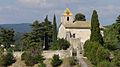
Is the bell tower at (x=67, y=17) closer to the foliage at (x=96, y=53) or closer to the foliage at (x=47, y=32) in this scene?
the foliage at (x=47, y=32)

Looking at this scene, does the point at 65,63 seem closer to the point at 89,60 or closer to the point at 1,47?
the point at 89,60

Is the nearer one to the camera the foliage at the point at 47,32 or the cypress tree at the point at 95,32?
the cypress tree at the point at 95,32

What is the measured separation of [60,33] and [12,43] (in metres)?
10.5

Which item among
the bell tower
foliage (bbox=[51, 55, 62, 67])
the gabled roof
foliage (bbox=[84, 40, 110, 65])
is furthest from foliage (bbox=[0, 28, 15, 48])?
foliage (bbox=[84, 40, 110, 65])

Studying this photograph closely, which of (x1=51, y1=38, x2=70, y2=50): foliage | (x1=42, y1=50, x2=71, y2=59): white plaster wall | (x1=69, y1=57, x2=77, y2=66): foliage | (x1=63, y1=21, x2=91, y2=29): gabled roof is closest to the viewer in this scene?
(x1=69, y1=57, x2=77, y2=66): foliage

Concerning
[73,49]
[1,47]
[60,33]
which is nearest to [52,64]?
[73,49]

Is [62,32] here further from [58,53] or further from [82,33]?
[58,53]

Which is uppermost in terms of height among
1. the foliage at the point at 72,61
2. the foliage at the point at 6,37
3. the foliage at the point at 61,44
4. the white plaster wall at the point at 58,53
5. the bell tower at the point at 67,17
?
the bell tower at the point at 67,17

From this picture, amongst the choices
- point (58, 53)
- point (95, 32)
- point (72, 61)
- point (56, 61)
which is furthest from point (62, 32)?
point (72, 61)

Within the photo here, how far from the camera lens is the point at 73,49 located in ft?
245

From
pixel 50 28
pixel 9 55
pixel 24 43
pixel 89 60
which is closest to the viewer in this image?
pixel 89 60

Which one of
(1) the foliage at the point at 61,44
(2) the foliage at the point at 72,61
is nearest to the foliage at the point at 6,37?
(1) the foliage at the point at 61,44

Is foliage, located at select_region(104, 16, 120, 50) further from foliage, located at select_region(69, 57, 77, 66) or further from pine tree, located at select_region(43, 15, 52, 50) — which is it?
pine tree, located at select_region(43, 15, 52, 50)

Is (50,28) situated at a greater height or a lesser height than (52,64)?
greater
